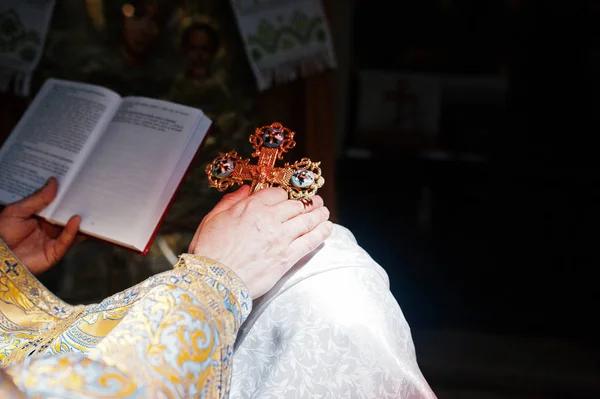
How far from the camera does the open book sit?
1.08m

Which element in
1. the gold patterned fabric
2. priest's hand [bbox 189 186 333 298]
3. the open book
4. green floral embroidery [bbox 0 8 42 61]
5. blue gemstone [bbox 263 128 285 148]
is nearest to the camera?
the gold patterned fabric

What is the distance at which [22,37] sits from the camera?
1.82m

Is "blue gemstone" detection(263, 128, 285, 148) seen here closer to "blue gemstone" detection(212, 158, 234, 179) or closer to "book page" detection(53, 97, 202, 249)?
"blue gemstone" detection(212, 158, 234, 179)

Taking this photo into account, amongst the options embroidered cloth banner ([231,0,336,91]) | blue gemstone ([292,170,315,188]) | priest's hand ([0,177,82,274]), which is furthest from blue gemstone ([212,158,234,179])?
embroidered cloth banner ([231,0,336,91])

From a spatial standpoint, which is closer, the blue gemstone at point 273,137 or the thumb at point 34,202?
the blue gemstone at point 273,137

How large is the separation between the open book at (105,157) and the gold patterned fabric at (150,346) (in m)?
0.31

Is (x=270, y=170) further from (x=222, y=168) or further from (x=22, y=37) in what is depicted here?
(x=22, y=37)

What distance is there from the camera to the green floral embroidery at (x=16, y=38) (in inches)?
70.8

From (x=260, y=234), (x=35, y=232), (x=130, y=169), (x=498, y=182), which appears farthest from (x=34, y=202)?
(x=498, y=182)

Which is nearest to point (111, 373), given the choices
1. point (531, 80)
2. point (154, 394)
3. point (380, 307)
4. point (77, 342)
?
point (154, 394)

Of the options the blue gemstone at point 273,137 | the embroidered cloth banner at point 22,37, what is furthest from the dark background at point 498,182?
the embroidered cloth banner at point 22,37

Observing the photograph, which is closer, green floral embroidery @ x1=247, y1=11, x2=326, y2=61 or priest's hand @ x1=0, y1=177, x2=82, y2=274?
priest's hand @ x1=0, y1=177, x2=82, y2=274

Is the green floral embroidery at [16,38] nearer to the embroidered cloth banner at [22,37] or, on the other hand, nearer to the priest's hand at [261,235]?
the embroidered cloth banner at [22,37]

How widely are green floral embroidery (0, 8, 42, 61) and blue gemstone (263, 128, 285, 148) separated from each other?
1249mm
